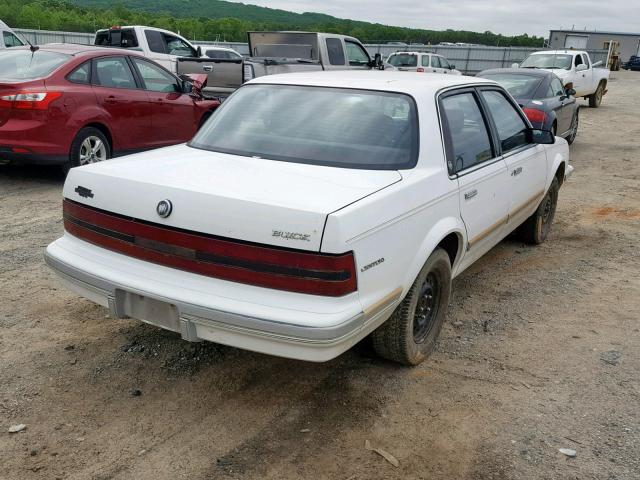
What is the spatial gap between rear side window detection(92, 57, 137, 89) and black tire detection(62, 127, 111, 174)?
628 mm

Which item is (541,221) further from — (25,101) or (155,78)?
(25,101)

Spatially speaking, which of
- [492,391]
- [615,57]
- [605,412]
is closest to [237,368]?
[492,391]

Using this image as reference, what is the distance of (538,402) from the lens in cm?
346

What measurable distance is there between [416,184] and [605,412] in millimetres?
1568

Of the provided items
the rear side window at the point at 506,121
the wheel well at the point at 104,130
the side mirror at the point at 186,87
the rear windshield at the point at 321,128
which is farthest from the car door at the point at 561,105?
the rear windshield at the point at 321,128

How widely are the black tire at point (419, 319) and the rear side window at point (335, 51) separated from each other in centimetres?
978

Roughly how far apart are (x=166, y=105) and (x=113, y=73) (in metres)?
0.84

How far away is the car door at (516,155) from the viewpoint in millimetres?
4727

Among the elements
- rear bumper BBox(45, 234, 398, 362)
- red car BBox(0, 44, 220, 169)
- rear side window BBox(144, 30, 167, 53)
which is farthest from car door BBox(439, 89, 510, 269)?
rear side window BBox(144, 30, 167, 53)

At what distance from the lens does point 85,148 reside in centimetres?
757

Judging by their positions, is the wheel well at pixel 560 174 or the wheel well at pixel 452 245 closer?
the wheel well at pixel 452 245

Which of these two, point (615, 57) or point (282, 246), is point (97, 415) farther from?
point (615, 57)

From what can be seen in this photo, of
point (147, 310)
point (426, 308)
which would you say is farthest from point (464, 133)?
point (147, 310)

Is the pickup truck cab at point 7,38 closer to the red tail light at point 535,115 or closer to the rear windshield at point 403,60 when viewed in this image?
the rear windshield at point 403,60
